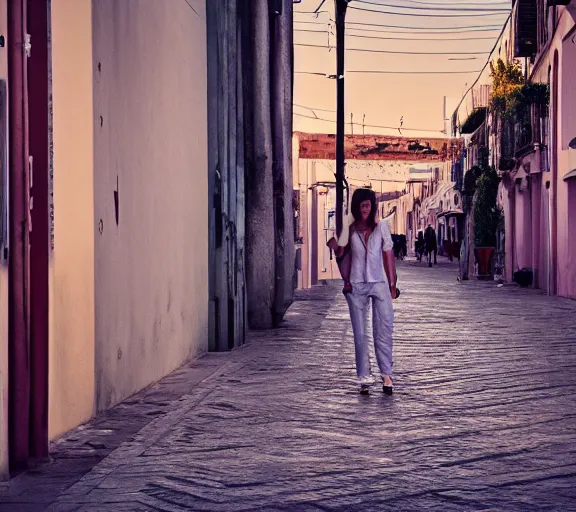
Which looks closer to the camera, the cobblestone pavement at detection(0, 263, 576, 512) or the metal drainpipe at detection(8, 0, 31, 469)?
the cobblestone pavement at detection(0, 263, 576, 512)

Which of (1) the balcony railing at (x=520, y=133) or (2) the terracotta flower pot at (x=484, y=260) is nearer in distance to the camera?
(1) the balcony railing at (x=520, y=133)

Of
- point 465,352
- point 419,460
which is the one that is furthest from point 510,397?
point 465,352

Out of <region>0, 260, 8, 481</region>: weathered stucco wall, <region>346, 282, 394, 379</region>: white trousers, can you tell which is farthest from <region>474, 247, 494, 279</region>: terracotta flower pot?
<region>0, 260, 8, 481</region>: weathered stucco wall

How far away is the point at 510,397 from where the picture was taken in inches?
340

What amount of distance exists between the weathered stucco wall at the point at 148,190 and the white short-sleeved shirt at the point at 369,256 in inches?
62.7

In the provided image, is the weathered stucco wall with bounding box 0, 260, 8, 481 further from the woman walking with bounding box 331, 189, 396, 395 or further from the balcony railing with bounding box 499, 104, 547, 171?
the balcony railing with bounding box 499, 104, 547, 171

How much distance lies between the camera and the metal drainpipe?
19.4ft

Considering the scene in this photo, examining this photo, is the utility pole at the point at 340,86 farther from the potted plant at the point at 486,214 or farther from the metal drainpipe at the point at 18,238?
the metal drainpipe at the point at 18,238

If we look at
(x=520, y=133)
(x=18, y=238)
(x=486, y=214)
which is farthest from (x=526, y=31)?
(x=18, y=238)

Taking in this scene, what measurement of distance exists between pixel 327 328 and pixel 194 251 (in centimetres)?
430

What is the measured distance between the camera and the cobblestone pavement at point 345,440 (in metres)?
5.34

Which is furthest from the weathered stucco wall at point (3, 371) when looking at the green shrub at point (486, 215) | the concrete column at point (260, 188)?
the green shrub at point (486, 215)

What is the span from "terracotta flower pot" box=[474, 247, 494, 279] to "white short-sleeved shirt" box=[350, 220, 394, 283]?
81.9 feet

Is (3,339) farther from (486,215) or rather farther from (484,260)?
(486,215)
